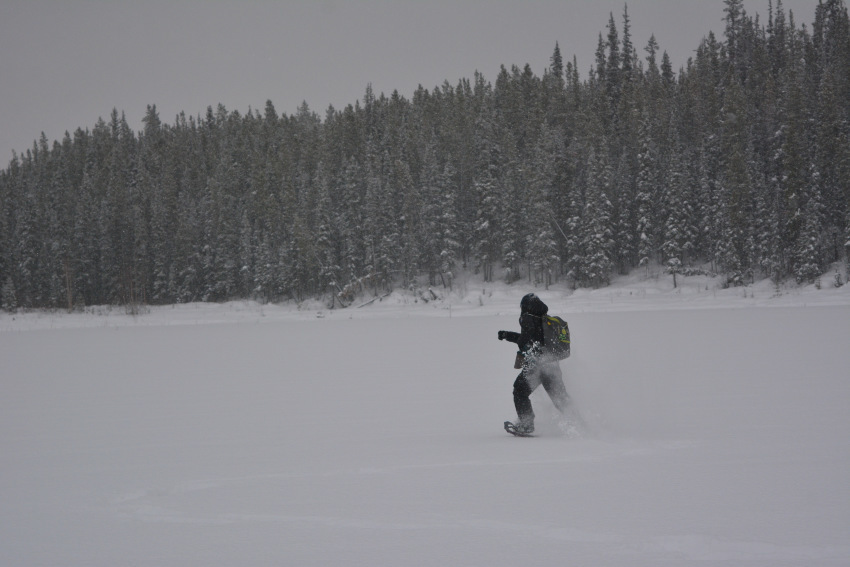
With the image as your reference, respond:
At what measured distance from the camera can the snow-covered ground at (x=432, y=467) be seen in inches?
137

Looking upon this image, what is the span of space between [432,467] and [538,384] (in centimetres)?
177

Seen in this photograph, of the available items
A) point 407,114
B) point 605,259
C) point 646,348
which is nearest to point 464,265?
point 605,259

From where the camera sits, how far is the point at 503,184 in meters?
60.5

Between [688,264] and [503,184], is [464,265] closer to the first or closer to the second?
[503,184]

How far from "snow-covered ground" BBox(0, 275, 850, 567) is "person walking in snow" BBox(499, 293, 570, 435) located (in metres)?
0.36

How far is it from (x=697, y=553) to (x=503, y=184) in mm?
58815

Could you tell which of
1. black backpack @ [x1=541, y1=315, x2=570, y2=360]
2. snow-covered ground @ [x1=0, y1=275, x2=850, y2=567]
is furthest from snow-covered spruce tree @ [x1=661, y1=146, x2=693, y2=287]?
black backpack @ [x1=541, y1=315, x2=570, y2=360]

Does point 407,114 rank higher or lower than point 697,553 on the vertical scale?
higher

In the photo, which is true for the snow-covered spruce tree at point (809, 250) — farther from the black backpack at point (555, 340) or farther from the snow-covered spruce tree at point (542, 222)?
the black backpack at point (555, 340)

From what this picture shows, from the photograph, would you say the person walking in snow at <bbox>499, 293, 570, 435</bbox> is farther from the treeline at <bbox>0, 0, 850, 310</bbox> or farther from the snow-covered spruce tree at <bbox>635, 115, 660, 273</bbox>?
the snow-covered spruce tree at <bbox>635, 115, 660, 273</bbox>

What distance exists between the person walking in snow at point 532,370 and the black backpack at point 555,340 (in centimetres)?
7

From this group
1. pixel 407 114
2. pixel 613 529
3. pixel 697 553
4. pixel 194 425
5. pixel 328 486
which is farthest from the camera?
pixel 407 114

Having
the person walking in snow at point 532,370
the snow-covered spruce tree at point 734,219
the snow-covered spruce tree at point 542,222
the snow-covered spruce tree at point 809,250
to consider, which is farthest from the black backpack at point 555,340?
the snow-covered spruce tree at point 542,222

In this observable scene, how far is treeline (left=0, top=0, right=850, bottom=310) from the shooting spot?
2037 inches
